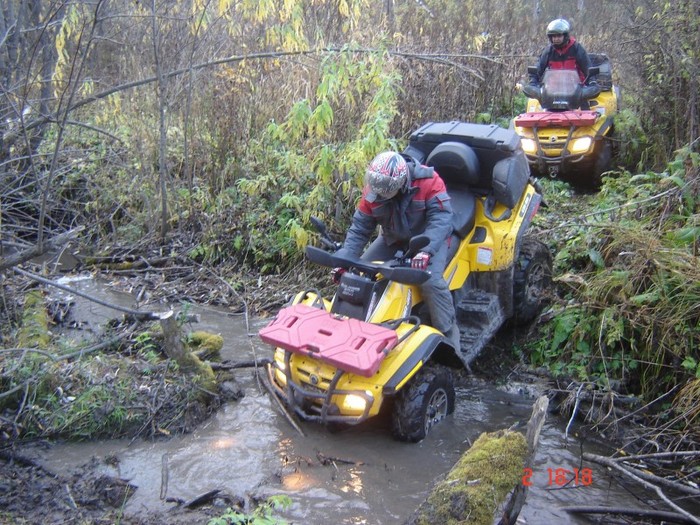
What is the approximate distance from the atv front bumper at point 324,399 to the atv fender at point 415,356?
172 millimetres

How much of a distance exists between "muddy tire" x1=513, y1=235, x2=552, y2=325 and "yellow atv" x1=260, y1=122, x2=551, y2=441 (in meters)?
0.01

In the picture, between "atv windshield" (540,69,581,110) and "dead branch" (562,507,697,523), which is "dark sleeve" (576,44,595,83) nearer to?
"atv windshield" (540,69,581,110)

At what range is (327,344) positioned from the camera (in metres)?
4.80

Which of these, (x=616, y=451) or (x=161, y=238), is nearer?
(x=616, y=451)

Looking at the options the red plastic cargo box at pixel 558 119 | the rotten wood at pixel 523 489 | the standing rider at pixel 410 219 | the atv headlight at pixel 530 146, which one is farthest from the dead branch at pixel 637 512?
the red plastic cargo box at pixel 558 119

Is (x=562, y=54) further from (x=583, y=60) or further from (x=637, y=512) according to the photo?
(x=637, y=512)

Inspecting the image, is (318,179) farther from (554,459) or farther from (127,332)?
(554,459)

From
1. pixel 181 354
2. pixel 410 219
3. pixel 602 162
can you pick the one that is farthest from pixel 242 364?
pixel 602 162

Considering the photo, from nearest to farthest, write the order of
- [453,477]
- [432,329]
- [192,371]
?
[453,477], [432,329], [192,371]

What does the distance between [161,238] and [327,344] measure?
17.3 ft

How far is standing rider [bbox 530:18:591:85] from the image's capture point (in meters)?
9.42

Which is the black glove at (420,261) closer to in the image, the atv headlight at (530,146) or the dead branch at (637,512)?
the dead branch at (637,512)

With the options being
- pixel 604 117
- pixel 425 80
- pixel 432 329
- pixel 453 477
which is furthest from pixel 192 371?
pixel 604 117

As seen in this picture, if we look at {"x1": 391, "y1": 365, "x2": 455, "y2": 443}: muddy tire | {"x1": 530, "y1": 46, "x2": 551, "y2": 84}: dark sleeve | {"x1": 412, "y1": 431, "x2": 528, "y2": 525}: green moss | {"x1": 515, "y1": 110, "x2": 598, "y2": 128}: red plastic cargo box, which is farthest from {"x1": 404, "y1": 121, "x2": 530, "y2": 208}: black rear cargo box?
{"x1": 530, "y1": 46, "x2": 551, "y2": 84}: dark sleeve
